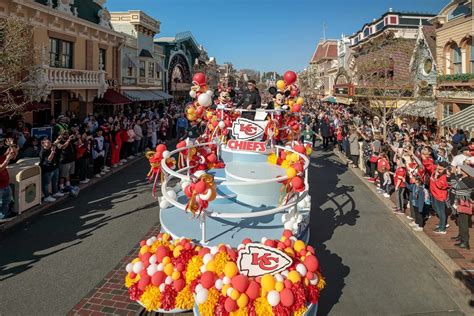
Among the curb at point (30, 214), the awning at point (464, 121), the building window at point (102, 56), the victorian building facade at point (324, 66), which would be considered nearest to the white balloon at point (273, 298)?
the curb at point (30, 214)

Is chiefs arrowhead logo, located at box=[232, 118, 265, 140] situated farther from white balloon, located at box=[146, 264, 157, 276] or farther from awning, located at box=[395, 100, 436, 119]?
awning, located at box=[395, 100, 436, 119]

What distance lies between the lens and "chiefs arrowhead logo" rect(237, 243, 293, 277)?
4.06m

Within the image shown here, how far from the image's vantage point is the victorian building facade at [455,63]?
56.8ft

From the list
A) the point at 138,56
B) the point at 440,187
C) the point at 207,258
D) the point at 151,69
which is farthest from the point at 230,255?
the point at 151,69

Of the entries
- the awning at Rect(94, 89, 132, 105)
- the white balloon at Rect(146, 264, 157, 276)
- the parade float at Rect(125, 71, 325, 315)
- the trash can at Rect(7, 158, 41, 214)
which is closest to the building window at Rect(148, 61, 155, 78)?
the awning at Rect(94, 89, 132, 105)

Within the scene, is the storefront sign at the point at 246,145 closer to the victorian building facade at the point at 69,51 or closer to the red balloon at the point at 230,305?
the red balloon at the point at 230,305

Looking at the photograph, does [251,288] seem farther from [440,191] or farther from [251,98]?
[251,98]

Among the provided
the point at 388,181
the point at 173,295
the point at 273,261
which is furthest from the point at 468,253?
the point at 173,295

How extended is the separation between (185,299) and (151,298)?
43 cm

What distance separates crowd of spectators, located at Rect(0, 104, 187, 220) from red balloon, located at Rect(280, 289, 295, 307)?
282 inches

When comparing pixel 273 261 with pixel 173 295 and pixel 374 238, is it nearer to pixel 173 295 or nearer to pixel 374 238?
pixel 173 295

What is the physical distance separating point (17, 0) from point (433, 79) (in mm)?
24380

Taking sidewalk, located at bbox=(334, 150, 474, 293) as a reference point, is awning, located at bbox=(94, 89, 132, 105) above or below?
above

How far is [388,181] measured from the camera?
35.6ft
